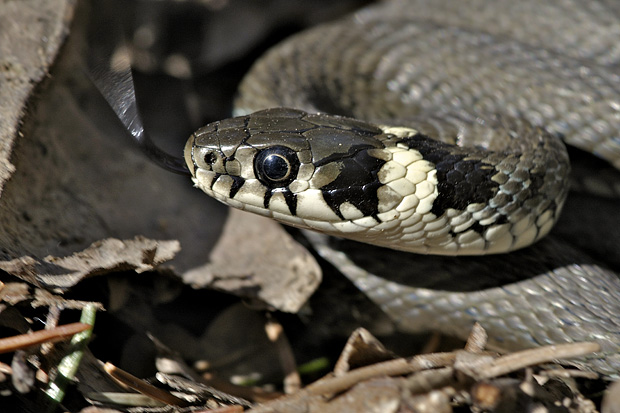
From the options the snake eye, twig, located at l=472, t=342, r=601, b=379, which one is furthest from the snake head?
twig, located at l=472, t=342, r=601, b=379

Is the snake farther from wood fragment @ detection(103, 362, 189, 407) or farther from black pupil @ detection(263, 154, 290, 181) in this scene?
wood fragment @ detection(103, 362, 189, 407)

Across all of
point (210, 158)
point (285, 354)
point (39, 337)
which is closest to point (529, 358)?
point (285, 354)

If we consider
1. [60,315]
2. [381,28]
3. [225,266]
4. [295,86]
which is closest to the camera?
[60,315]

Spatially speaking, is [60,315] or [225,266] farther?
[225,266]

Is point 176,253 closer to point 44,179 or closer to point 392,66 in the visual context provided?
point 44,179

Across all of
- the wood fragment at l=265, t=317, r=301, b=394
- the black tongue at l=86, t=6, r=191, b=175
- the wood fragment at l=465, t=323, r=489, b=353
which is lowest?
the wood fragment at l=265, t=317, r=301, b=394

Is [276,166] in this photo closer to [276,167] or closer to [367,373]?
[276,167]

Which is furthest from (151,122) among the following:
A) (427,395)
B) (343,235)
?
(427,395)

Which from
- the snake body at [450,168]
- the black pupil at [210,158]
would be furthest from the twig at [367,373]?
the black pupil at [210,158]
